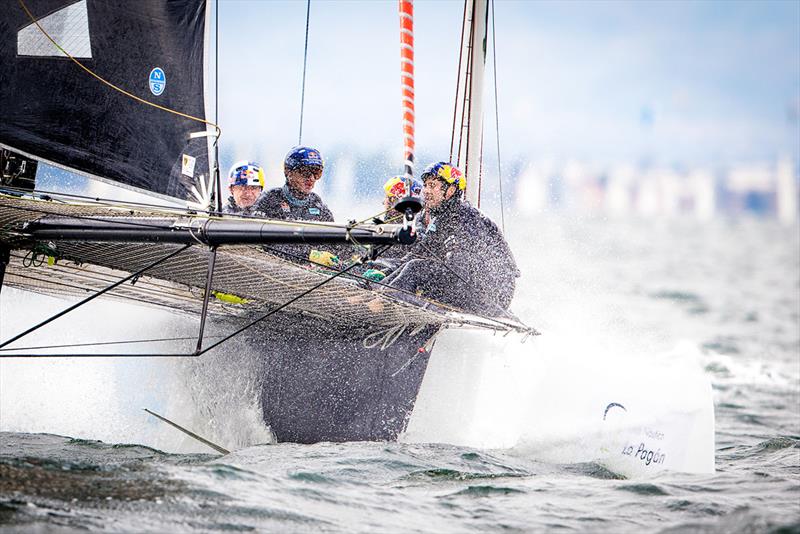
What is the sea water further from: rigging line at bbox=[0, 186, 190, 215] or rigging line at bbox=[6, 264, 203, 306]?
rigging line at bbox=[0, 186, 190, 215]

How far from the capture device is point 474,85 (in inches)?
300

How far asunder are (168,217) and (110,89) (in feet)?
4.50

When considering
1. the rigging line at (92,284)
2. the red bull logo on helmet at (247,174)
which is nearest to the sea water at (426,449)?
the rigging line at (92,284)

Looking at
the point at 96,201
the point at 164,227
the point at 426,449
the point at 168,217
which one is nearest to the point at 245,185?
the point at 96,201

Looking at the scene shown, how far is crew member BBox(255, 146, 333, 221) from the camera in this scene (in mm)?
6359

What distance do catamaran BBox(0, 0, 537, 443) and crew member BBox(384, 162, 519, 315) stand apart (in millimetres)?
281

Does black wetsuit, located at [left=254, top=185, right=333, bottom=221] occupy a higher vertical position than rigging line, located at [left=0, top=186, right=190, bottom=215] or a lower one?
higher

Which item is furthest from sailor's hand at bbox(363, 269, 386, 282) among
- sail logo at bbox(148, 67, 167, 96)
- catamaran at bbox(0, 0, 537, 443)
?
sail logo at bbox(148, 67, 167, 96)

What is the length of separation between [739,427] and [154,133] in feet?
16.0

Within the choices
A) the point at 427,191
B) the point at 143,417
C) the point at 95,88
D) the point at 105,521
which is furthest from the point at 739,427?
the point at 105,521

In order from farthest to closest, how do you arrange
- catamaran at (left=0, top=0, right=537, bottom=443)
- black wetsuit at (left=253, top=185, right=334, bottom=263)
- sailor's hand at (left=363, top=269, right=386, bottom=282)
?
1. black wetsuit at (left=253, top=185, right=334, bottom=263)
2. sailor's hand at (left=363, top=269, right=386, bottom=282)
3. catamaran at (left=0, top=0, right=537, bottom=443)

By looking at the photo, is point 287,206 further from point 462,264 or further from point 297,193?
point 462,264

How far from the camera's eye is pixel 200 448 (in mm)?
5535

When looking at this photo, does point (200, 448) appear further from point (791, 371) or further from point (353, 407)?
point (791, 371)
